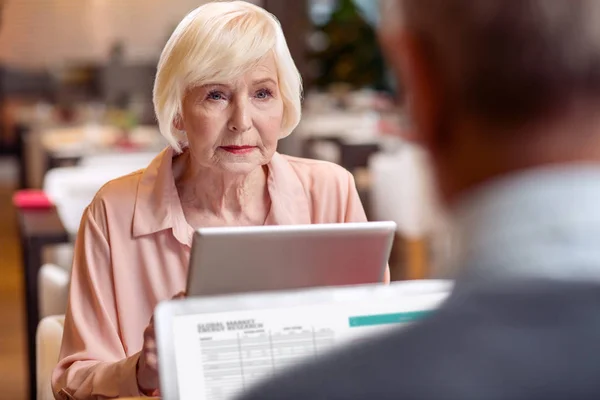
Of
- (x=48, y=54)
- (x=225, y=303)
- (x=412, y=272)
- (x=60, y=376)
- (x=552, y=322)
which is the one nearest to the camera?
(x=552, y=322)

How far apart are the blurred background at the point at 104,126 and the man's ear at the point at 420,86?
1.5 inches

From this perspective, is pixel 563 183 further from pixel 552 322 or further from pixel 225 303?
pixel 225 303

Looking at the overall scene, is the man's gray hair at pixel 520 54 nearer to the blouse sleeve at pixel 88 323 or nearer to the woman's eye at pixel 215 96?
the blouse sleeve at pixel 88 323

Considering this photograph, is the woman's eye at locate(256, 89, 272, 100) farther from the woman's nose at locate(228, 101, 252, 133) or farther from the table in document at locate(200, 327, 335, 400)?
the table in document at locate(200, 327, 335, 400)

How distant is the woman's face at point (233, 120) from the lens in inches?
77.6

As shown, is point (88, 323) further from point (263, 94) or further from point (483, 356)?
point (483, 356)

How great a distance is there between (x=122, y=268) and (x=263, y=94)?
0.44m

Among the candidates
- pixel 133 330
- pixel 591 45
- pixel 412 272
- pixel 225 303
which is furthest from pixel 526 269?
pixel 412 272

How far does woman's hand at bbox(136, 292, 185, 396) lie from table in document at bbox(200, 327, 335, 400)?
7.0 inches

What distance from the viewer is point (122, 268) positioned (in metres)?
1.91

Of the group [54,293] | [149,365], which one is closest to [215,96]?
[149,365]

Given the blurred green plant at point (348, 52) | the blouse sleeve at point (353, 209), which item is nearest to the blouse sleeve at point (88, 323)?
the blouse sleeve at point (353, 209)

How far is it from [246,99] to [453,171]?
138cm

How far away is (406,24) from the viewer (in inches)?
25.1
